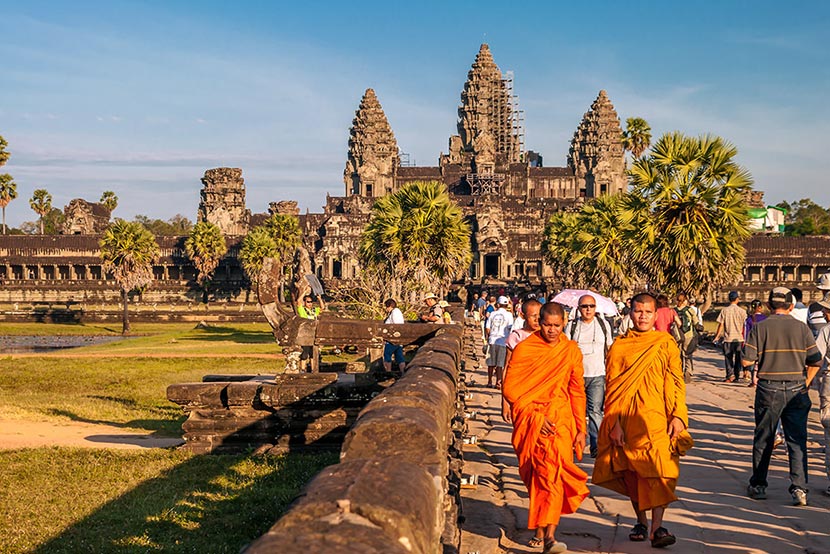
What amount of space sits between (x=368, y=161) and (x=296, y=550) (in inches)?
3855

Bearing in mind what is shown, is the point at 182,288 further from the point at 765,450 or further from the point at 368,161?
the point at 765,450

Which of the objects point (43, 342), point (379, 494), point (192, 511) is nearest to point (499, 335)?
point (192, 511)

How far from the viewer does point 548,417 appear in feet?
21.9

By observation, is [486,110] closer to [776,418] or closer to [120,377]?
[120,377]

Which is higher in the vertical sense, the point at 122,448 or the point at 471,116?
the point at 471,116

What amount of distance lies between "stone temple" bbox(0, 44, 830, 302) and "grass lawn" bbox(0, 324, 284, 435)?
106ft

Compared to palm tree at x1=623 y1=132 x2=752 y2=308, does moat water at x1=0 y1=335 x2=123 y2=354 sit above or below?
below

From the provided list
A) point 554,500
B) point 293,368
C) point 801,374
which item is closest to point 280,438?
point 293,368

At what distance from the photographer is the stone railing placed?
2.40m

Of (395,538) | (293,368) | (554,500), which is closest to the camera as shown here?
(395,538)

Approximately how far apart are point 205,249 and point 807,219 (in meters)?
70.1

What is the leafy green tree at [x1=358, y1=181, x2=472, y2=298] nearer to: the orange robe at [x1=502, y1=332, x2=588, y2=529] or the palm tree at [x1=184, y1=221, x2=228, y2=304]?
the orange robe at [x1=502, y1=332, x2=588, y2=529]

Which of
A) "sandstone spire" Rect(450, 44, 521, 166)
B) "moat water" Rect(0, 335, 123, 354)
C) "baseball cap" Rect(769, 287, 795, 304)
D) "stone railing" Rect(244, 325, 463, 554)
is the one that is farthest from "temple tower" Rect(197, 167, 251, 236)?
"stone railing" Rect(244, 325, 463, 554)

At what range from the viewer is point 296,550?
227cm
